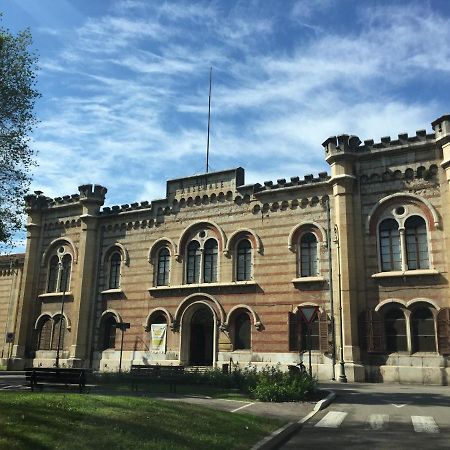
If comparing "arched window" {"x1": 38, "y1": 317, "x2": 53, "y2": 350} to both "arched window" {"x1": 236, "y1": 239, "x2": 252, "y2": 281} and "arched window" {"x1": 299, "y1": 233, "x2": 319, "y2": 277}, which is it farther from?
"arched window" {"x1": 299, "y1": 233, "x2": 319, "y2": 277}

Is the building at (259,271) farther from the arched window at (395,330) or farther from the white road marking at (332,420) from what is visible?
the white road marking at (332,420)

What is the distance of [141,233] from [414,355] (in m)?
17.7

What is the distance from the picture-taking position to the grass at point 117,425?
792 cm

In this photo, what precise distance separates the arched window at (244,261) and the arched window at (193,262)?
8.63ft

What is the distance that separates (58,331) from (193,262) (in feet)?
35.6

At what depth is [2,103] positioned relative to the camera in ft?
68.0

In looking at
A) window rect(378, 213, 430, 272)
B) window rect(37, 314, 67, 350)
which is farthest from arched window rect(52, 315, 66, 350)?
window rect(378, 213, 430, 272)

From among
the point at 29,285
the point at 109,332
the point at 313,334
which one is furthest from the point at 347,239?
the point at 29,285

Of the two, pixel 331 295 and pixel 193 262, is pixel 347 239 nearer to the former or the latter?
pixel 331 295

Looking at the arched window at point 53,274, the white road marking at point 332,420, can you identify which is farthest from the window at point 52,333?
the white road marking at point 332,420

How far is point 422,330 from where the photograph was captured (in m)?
22.3

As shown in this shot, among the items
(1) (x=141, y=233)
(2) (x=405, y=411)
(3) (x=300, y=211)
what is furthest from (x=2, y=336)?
(2) (x=405, y=411)

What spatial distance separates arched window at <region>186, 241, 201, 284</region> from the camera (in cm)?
2914

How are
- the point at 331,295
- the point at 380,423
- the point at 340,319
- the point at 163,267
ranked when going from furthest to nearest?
the point at 163,267 → the point at 331,295 → the point at 340,319 → the point at 380,423
